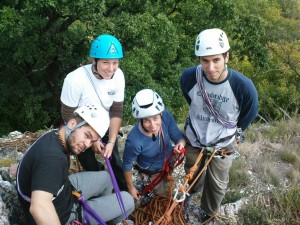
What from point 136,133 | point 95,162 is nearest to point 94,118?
point 136,133

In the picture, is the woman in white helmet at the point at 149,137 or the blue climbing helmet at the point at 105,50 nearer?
the woman in white helmet at the point at 149,137

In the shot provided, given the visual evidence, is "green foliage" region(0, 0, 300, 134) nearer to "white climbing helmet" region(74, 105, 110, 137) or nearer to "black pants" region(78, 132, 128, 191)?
"black pants" region(78, 132, 128, 191)

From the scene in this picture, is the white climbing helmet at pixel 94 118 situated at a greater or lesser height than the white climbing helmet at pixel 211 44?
lesser

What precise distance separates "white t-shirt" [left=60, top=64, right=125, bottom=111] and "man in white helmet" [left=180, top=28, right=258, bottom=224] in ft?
2.29

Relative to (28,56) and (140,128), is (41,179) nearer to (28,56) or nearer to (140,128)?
(140,128)

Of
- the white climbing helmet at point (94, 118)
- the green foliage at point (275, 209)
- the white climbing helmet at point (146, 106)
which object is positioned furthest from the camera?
the green foliage at point (275, 209)

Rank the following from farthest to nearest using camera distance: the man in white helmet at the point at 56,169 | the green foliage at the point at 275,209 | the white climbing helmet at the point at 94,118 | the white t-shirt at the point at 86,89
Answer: the green foliage at the point at 275,209, the white t-shirt at the point at 86,89, the white climbing helmet at the point at 94,118, the man in white helmet at the point at 56,169

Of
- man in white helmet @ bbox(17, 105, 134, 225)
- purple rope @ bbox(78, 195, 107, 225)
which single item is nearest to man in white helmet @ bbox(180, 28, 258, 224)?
man in white helmet @ bbox(17, 105, 134, 225)

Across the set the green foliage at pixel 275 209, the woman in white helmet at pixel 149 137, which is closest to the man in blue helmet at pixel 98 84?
the woman in white helmet at pixel 149 137

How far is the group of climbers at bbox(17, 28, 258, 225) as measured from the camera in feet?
8.41

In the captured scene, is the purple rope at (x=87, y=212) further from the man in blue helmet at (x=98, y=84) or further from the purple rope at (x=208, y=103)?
the purple rope at (x=208, y=103)

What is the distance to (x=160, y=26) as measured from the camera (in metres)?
9.92

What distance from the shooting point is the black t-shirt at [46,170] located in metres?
2.33

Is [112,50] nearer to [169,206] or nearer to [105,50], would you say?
[105,50]
